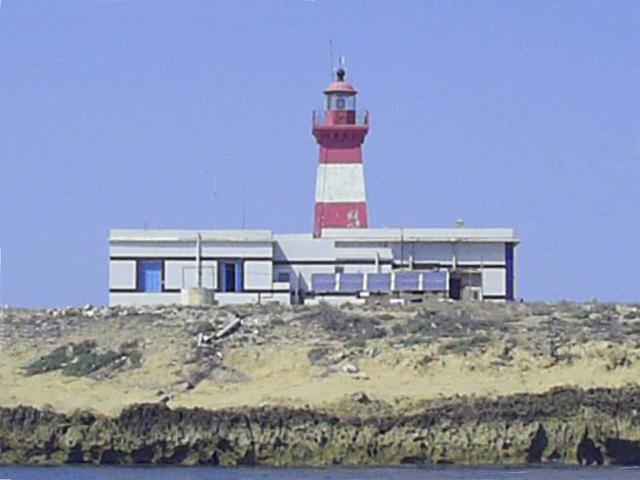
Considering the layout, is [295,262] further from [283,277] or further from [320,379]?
[320,379]

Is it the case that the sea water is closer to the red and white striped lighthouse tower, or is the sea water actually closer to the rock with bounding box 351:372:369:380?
the rock with bounding box 351:372:369:380

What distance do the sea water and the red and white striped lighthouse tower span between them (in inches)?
711

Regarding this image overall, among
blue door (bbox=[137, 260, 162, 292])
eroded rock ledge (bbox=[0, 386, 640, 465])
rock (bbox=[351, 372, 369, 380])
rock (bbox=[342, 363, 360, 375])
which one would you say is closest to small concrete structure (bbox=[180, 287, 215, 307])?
blue door (bbox=[137, 260, 162, 292])

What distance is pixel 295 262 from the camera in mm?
53844

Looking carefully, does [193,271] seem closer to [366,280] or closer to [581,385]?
[366,280]

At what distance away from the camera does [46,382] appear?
149ft

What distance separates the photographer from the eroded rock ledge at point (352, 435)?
39.5m

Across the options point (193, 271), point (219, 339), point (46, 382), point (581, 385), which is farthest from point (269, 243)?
point (581, 385)

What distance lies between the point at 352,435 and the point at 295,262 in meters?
14.8

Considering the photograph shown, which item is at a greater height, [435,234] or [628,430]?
[435,234]

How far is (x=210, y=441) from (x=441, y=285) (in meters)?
14.8

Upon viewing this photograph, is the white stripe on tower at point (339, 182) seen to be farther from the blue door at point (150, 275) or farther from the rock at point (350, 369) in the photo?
the rock at point (350, 369)

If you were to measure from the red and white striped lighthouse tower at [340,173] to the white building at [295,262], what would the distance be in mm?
1993

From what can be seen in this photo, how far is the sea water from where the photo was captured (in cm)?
3625
